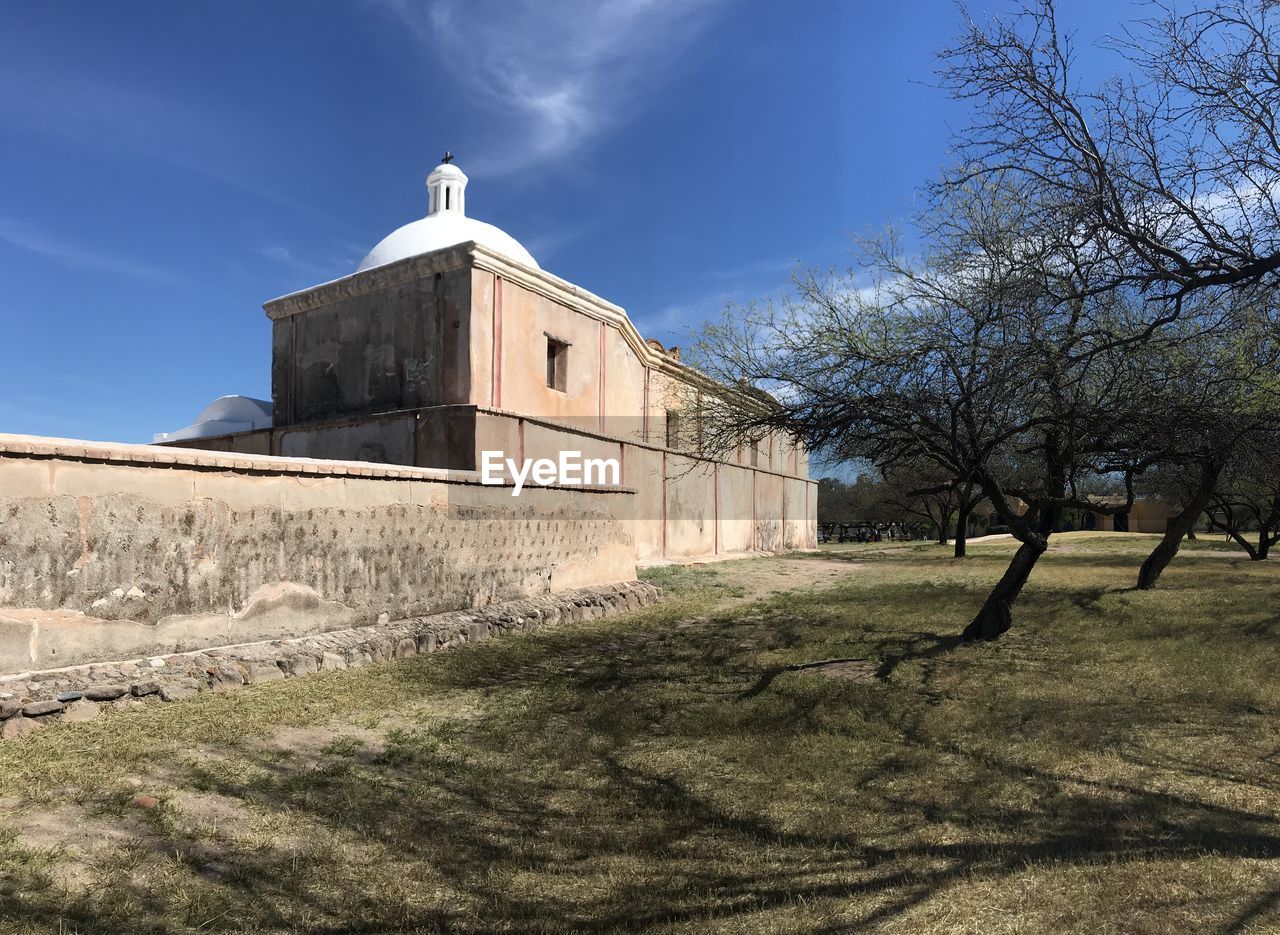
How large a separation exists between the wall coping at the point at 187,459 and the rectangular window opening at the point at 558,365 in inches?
208

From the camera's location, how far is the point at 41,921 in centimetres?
281

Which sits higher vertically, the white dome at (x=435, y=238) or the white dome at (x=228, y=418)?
the white dome at (x=435, y=238)

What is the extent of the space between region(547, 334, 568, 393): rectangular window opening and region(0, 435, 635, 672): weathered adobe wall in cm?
457

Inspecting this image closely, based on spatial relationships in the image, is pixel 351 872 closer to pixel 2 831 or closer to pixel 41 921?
pixel 41 921

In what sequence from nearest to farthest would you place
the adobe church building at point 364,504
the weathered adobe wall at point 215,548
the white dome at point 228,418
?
the weathered adobe wall at point 215,548 → the adobe church building at point 364,504 → the white dome at point 228,418

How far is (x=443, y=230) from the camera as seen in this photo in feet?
74.1

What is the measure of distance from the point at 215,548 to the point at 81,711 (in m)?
1.85

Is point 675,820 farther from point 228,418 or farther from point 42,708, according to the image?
point 228,418

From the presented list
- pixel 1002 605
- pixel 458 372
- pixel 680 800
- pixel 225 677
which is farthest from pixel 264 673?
pixel 1002 605

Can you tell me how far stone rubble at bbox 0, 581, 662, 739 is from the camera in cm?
536

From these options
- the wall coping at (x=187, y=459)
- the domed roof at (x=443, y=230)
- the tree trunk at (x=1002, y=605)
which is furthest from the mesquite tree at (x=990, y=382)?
the domed roof at (x=443, y=230)

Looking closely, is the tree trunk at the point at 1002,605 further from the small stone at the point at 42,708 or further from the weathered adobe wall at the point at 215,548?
the small stone at the point at 42,708

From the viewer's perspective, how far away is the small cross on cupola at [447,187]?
24734 millimetres

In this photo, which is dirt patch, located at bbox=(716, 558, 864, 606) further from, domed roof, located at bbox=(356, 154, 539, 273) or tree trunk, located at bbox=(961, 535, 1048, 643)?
domed roof, located at bbox=(356, 154, 539, 273)
